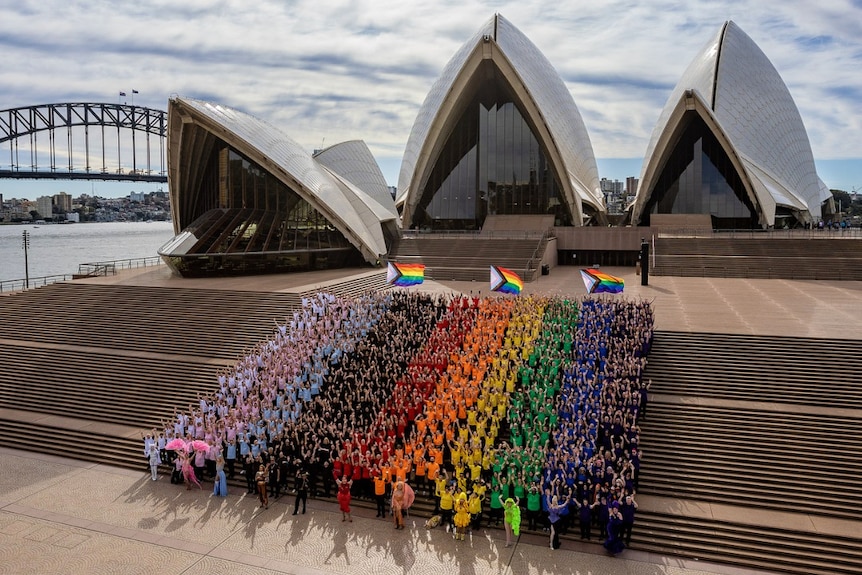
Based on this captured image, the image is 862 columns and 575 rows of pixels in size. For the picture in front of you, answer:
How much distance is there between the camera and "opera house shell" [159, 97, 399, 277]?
25.4 metres

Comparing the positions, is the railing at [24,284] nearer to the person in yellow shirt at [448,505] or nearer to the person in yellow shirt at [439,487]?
the person in yellow shirt at [439,487]

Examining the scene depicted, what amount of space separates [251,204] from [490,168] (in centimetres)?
1628

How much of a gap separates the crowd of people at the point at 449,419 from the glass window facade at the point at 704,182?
2556 centimetres

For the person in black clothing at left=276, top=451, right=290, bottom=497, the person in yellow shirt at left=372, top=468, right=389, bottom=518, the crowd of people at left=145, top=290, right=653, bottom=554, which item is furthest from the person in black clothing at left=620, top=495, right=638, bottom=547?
the person in black clothing at left=276, top=451, right=290, bottom=497

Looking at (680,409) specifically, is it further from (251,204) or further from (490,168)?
(490,168)

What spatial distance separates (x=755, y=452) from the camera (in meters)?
10.6

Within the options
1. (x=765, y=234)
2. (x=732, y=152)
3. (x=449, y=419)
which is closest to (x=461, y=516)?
(x=449, y=419)

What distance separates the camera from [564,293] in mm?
21359

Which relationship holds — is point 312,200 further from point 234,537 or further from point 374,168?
point 234,537

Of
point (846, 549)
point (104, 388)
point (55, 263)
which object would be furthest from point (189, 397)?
point (55, 263)

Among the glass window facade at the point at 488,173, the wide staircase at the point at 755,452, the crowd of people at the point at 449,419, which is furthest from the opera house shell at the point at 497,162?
the wide staircase at the point at 755,452

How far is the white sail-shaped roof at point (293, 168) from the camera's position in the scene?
995 inches

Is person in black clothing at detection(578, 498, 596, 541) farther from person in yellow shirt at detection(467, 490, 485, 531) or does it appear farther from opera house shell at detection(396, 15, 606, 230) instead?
opera house shell at detection(396, 15, 606, 230)

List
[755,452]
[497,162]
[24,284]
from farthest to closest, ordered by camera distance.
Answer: [497,162] < [24,284] < [755,452]
